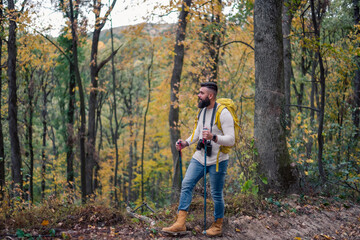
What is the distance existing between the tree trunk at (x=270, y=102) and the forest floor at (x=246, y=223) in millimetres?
566

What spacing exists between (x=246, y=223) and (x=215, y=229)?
91 cm

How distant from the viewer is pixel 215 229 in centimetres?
439

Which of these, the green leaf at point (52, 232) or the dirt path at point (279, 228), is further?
the dirt path at point (279, 228)

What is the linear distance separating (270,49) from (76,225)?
5.01m

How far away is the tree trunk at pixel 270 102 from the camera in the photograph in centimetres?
630

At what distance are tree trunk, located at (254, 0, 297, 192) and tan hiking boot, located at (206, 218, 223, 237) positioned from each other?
2181 millimetres

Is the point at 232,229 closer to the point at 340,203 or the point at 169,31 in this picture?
the point at 340,203

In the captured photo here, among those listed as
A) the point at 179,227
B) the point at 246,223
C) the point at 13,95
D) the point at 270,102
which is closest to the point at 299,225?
the point at 246,223

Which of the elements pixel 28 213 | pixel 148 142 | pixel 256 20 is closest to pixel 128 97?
pixel 148 142

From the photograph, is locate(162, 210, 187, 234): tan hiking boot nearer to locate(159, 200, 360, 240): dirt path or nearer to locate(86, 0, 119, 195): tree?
locate(159, 200, 360, 240): dirt path

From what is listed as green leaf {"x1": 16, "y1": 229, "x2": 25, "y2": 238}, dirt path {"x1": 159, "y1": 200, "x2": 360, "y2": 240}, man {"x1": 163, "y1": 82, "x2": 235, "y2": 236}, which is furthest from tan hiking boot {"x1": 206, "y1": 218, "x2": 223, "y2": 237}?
green leaf {"x1": 16, "y1": 229, "x2": 25, "y2": 238}

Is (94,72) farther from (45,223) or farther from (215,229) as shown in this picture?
(215,229)

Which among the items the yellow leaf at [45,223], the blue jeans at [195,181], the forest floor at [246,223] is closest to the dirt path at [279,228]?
the forest floor at [246,223]

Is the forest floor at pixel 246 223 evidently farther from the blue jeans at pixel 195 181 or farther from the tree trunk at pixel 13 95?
the tree trunk at pixel 13 95
